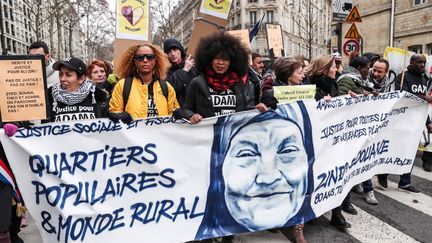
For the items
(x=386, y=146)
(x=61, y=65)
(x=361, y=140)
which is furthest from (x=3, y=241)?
(x=386, y=146)

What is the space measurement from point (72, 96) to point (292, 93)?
6.96ft

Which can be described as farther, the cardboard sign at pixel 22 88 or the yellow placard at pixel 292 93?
the yellow placard at pixel 292 93

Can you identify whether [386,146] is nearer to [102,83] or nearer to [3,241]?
[102,83]

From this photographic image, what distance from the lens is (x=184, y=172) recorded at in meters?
3.20

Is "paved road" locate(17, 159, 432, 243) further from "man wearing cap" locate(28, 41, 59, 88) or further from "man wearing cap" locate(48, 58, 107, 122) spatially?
"man wearing cap" locate(28, 41, 59, 88)

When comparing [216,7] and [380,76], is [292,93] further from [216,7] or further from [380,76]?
[216,7]

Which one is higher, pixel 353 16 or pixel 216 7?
pixel 353 16

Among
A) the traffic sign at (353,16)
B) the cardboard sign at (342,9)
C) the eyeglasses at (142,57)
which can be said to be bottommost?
the eyeglasses at (142,57)

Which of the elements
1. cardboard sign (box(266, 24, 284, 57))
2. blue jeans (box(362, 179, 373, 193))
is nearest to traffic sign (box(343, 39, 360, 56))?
cardboard sign (box(266, 24, 284, 57))

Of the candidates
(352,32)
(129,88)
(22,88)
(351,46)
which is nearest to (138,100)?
(129,88)

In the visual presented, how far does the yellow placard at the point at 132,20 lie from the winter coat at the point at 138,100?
2726mm

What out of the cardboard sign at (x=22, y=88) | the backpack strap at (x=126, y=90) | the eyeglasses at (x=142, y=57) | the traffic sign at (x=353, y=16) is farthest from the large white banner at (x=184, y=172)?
the traffic sign at (x=353, y=16)

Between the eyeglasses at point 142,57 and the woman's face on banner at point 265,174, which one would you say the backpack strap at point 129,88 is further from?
the woman's face on banner at point 265,174

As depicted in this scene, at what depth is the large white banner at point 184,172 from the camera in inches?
112
